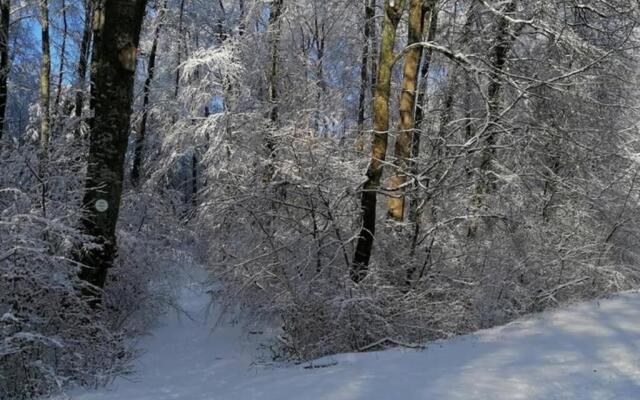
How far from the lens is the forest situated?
6.21 meters

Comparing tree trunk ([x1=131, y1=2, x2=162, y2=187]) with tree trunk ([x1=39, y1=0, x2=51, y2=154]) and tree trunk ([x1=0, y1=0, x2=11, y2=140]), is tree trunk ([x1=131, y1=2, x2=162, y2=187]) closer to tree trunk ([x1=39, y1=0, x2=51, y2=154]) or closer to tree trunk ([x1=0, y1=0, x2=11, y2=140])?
tree trunk ([x1=0, y1=0, x2=11, y2=140])

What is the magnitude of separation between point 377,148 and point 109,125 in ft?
11.4

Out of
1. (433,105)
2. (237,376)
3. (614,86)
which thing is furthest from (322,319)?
(614,86)

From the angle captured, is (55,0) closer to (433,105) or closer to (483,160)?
(433,105)

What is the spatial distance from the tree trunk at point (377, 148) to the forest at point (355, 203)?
3 centimetres

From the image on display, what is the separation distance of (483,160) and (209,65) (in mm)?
7563

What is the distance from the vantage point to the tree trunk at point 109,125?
636cm

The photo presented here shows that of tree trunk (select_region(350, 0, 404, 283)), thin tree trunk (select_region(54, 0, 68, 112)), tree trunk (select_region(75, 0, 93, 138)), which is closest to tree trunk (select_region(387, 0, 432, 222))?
tree trunk (select_region(350, 0, 404, 283))

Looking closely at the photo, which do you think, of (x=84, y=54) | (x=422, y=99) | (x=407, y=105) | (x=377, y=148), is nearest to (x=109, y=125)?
(x=377, y=148)

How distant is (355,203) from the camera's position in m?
8.28

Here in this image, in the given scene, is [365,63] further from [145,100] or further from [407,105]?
[145,100]

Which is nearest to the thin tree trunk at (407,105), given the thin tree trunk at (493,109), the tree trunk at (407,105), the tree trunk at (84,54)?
the tree trunk at (407,105)

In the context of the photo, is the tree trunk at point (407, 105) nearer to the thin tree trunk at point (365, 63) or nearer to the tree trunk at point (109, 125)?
the tree trunk at point (109, 125)

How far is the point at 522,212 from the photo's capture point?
30.9ft
